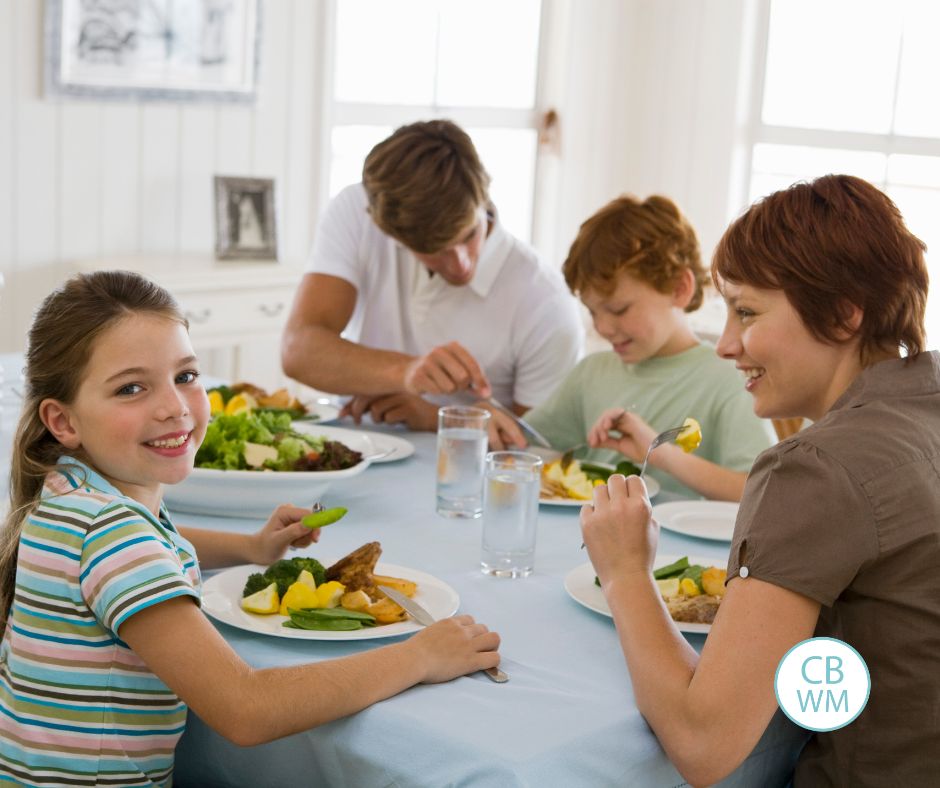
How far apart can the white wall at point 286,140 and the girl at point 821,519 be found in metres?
2.71

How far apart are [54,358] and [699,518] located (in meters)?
1.01

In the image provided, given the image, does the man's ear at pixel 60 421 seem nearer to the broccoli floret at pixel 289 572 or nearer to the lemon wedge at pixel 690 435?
the broccoli floret at pixel 289 572

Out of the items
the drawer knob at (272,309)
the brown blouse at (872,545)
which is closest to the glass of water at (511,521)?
the brown blouse at (872,545)

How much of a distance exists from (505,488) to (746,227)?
47 cm

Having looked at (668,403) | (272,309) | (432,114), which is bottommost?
(272,309)

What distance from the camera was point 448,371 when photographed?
6.99 ft

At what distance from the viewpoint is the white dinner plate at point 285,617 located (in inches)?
51.8

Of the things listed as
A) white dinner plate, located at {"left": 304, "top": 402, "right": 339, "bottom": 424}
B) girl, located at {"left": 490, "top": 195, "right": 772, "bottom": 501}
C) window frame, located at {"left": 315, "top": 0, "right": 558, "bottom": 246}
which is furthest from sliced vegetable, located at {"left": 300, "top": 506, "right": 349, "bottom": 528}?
window frame, located at {"left": 315, "top": 0, "right": 558, "bottom": 246}

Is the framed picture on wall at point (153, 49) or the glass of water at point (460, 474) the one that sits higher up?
the framed picture on wall at point (153, 49)

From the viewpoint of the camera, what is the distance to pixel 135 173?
12.4 feet

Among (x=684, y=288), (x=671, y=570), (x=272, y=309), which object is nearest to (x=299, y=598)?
(x=671, y=570)

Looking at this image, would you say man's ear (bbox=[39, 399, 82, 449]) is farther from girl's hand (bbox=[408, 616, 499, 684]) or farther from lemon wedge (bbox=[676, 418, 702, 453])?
lemon wedge (bbox=[676, 418, 702, 453])

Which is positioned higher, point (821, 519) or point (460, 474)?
point (821, 519)

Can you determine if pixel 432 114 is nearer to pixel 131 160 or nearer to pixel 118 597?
pixel 131 160
